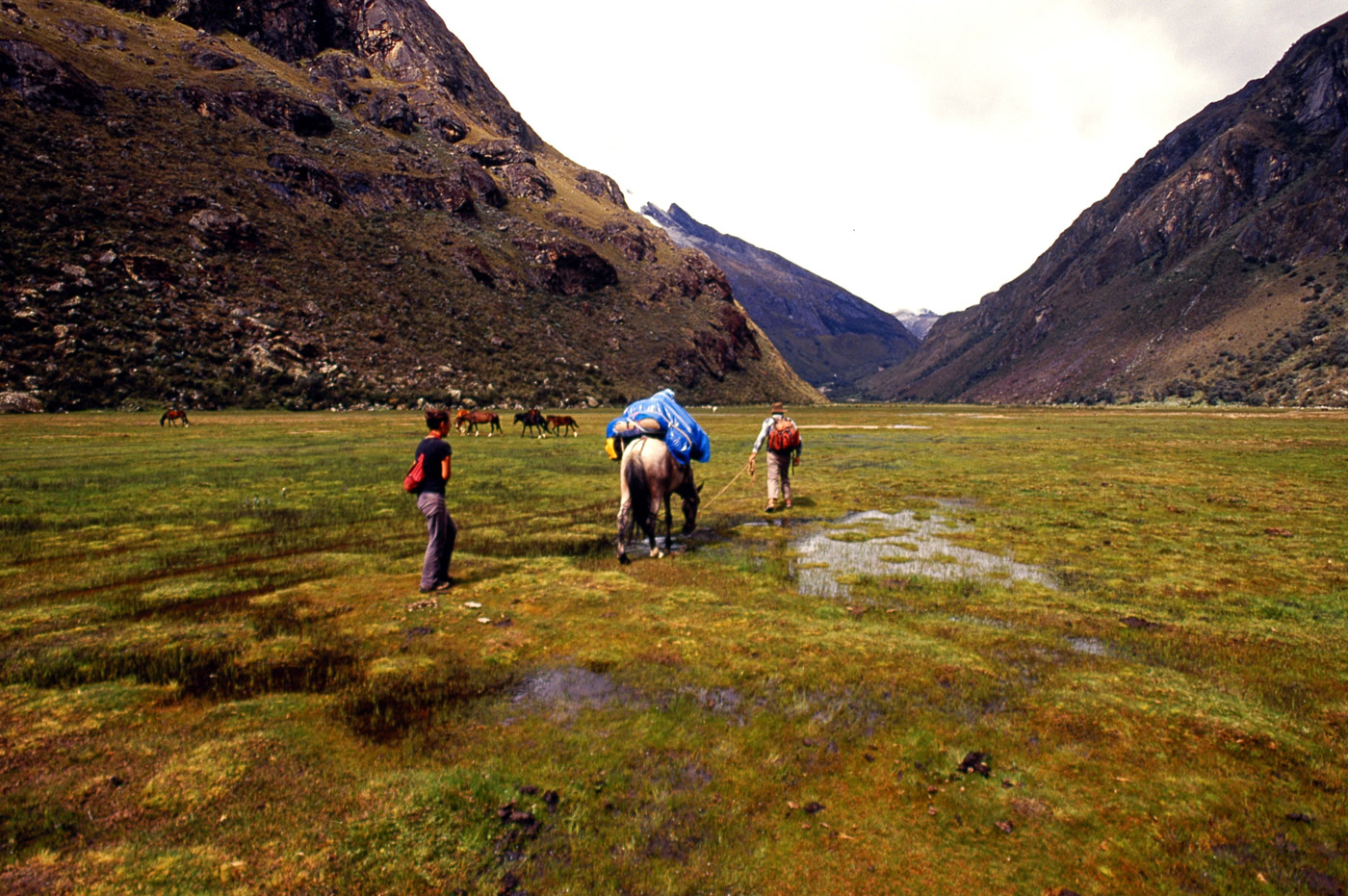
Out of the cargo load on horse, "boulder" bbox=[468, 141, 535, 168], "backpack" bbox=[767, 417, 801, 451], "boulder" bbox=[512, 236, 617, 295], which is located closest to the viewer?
the cargo load on horse

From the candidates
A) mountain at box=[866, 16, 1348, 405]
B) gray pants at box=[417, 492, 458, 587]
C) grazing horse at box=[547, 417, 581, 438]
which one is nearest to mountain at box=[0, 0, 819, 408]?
grazing horse at box=[547, 417, 581, 438]

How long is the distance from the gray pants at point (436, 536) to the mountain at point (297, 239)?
60.6m

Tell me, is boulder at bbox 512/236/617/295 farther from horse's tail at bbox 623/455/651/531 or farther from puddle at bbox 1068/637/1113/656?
puddle at bbox 1068/637/1113/656

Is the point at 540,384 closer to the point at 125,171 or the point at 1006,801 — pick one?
the point at 125,171

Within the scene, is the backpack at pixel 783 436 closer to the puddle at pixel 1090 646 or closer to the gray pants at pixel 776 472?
the gray pants at pixel 776 472

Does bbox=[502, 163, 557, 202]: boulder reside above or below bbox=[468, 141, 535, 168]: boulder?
below

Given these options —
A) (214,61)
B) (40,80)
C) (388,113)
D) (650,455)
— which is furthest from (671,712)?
(388,113)

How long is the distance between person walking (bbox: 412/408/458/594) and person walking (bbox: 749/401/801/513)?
831 cm

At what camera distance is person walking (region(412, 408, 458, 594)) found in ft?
31.9

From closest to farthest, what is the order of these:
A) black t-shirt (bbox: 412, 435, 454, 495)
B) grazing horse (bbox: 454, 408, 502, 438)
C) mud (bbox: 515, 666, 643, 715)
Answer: mud (bbox: 515, 666, 643, 715), black t-shirt (bbox: 412, 435, 454, 495), grazing horse (bbox: 454, 408, 502, 438)

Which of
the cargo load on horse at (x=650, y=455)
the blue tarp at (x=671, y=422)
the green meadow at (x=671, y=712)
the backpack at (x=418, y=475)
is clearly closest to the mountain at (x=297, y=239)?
the green meadow at (x=671, y=712)

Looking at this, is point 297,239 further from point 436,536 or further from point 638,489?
point 436,536

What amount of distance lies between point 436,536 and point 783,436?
30.9 feet

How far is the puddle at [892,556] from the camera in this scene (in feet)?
34.9
